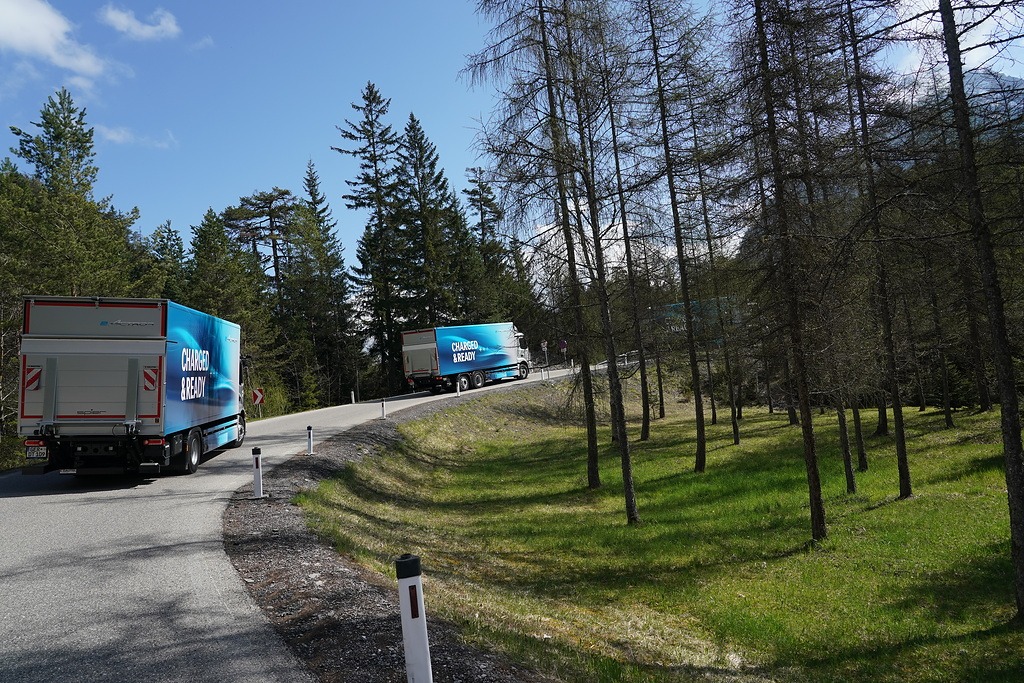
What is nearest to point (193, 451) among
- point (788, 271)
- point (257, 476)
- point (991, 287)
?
point (257, 476)

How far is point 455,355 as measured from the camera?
3797cm

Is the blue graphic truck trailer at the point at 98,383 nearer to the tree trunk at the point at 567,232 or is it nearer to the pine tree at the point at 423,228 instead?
the tree trunk at the point at 567,232

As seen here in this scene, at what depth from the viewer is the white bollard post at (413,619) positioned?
3.77m

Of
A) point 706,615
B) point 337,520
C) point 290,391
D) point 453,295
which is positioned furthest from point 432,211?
point 706,615

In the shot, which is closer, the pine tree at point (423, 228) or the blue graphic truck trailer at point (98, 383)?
the blue graphic truck trailer at point (98, 383)

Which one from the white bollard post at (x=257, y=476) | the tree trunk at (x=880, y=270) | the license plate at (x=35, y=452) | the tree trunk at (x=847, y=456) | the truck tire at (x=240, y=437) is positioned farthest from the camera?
the truck tire at (x=240, y=437)

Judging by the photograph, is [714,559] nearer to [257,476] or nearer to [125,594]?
[257,476]

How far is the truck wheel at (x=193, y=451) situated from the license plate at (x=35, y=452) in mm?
2424

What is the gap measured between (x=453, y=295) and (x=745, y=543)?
119 feet

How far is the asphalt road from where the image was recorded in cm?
454

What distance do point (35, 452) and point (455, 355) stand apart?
27132 millimetres

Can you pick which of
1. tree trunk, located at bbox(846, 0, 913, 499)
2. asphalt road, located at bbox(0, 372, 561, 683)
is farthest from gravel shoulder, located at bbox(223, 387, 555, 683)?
tree trunk, located at bbox(846, 0, 913, 499)

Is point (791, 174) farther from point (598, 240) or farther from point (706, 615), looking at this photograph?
point (706, 615)

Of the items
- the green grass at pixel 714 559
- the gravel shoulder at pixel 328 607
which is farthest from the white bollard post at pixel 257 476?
the green grass at pixel 714 559
